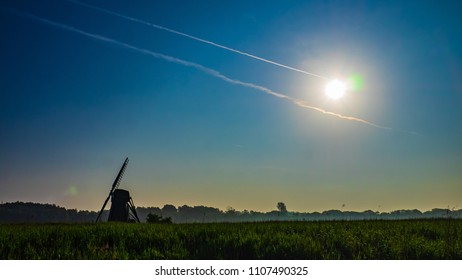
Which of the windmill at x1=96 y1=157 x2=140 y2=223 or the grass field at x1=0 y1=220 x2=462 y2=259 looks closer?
the grass field at x1=0 y1=220 x2=462 y2=259

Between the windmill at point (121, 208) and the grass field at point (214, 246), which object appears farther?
the windmill at point (121, 208)

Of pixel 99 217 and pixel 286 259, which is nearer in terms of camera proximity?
pixel 286 259

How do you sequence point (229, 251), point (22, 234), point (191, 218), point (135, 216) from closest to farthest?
Answer: point (229, 251) < point (22, 234) < point (191, 218) < point (135, 216)

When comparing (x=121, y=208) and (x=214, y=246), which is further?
(x=121, y=208)

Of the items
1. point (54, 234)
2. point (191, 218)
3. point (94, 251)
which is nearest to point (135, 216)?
point (191, 218)

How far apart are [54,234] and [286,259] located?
607 cm

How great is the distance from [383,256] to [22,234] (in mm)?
8516

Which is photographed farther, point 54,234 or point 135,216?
point 135,216
